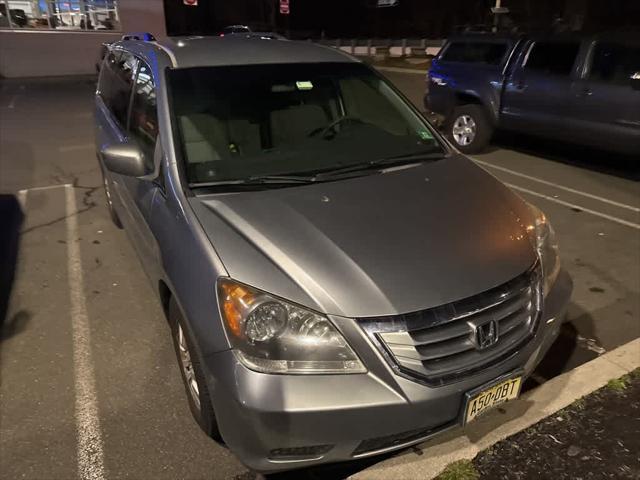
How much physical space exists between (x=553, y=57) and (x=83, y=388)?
6.89 metres

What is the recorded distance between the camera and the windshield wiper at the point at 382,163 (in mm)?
2820

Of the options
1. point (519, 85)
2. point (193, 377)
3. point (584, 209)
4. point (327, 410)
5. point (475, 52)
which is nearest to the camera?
point (327, 410)

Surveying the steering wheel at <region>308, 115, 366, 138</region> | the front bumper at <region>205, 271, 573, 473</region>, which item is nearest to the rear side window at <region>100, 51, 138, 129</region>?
the steering wheel at <region>308, 115, 366, 138</region>

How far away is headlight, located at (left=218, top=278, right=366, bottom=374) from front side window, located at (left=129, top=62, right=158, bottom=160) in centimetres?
130

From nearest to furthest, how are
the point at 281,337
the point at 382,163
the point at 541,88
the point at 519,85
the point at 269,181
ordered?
the point at 281,337 → the point at 269,181 → the point at 382,163 → the point at 541,88 → the point at 519,85

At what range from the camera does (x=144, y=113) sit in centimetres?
323

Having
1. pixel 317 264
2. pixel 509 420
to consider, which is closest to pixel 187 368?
pixel 317 264

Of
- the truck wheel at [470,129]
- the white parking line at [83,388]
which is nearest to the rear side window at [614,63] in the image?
the truck wheel at [470,129]

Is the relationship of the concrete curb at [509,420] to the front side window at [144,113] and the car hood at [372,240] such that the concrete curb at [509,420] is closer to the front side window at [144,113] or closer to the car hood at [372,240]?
the car hood at [372,240]

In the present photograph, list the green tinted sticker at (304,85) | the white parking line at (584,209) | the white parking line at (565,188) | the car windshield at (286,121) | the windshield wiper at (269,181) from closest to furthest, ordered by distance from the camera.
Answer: the windshield wiper at (269,181)
the car windshield at (286,121)
the green tinted sticker at (304,85)
the white parking line at (584,209)
the white parking line at (565,188)

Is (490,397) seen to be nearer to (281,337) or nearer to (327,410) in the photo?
(327,410)

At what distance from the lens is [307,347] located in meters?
1.97

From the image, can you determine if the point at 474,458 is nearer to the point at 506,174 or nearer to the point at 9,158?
the point at 506,174

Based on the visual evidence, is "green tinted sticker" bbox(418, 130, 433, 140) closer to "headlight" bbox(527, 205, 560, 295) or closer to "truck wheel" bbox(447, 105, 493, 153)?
"headlight" bbox(527, 205, 560, 295)
